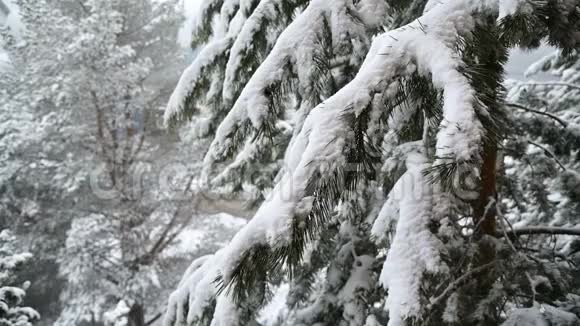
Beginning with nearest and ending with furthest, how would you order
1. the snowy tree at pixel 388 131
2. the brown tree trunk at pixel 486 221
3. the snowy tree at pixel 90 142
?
1. the snowy tree at pixel 388 131
2. the brown tree trunk at pixel 486 221
3. the snowy tree at pixel 90 142

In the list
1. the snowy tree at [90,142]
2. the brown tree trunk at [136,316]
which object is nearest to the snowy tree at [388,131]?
the snowy tree at [90,142]

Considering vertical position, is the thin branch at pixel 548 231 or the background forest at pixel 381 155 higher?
the background forest at pixel 381 155

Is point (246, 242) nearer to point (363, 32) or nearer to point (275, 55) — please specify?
point (275, 55)

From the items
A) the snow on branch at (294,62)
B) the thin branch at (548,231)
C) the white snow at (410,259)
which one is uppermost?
the snow on branch at (294,62)

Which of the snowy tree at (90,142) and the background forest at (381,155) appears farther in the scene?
the snowy tree at (90,142)

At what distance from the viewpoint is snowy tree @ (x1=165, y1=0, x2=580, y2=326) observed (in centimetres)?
99

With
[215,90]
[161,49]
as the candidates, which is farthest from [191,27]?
[161,49]

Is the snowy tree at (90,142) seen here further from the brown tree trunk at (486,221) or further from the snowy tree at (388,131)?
the brown tree trunk at (486,221)

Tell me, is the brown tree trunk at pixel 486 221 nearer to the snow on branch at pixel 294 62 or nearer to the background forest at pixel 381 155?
the background forest at pixel 381 155

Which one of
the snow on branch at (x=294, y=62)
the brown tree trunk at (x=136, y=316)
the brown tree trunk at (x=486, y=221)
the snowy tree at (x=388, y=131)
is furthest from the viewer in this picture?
the brown tree trunk at (x=136, y=316)

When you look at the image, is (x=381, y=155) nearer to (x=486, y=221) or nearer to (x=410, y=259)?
(x=410, y=259)

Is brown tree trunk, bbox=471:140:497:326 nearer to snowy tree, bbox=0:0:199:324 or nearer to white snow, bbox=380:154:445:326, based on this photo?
white snow, bbox=380:154:445:326

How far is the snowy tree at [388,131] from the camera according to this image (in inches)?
39.1

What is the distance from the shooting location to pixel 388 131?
1.68 metres
